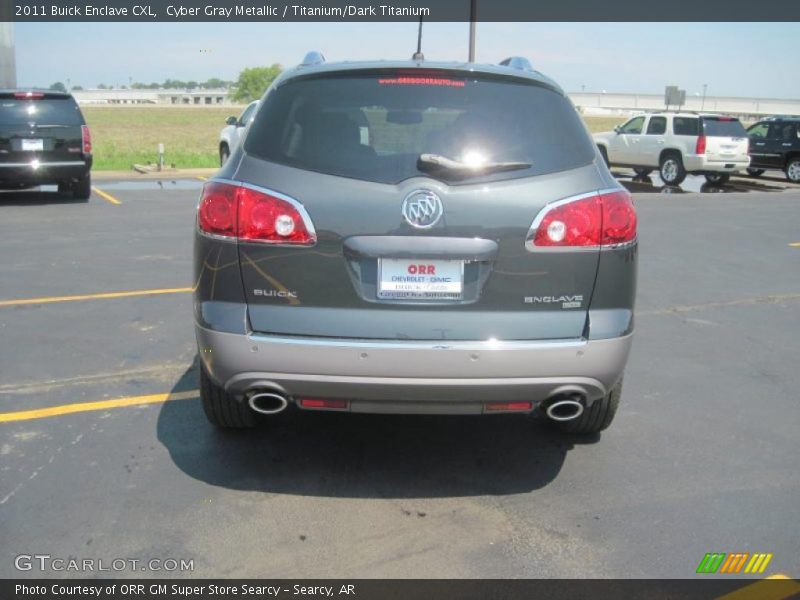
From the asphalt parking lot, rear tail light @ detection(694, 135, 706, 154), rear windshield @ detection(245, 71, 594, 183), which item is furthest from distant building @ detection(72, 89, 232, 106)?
rear windshield @ detection(245, 71, 594, 183)

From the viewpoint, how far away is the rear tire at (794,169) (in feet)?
74.9

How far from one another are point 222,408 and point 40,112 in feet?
36.1

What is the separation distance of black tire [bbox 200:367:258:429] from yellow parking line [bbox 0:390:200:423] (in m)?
0.71

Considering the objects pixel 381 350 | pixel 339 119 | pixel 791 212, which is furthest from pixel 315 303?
pixel 791 212

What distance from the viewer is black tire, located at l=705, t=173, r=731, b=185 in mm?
21606

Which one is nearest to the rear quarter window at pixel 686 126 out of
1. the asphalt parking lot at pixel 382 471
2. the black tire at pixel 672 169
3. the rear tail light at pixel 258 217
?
the black tire at pixel 672 169

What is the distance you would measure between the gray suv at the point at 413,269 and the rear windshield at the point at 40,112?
11.0 m

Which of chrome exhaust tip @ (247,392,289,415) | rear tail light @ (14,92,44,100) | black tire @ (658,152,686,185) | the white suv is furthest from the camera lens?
black tire @ (658,152,686,185)

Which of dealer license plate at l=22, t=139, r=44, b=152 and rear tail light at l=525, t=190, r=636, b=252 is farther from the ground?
rear tail light at l=525, t=190, r=636, b=252

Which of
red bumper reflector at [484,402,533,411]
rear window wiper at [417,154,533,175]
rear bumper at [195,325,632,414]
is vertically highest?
rear window wiper at [417,154,533,175]

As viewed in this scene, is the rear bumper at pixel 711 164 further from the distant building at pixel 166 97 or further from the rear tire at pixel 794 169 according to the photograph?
the distant building at pixel 166 97

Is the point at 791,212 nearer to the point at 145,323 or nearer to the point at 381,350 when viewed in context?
the point at 145,323

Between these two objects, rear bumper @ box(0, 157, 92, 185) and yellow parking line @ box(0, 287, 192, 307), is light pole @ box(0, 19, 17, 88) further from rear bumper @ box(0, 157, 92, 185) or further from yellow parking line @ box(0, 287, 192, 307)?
yellow parking line @ box(0, 287, 192, 307)
